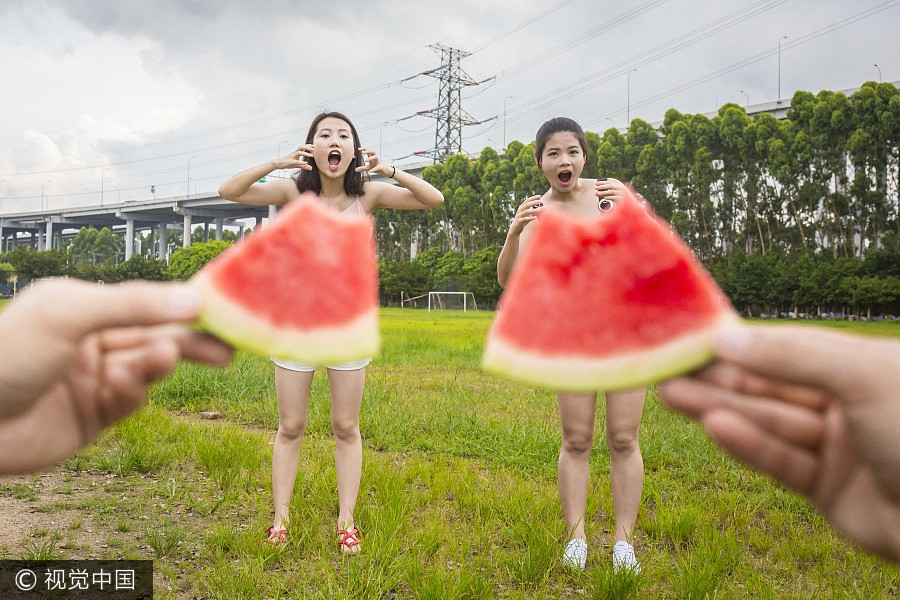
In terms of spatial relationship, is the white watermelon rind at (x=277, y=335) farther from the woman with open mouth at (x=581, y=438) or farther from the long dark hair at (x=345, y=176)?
the long dark hair at (x=345, y=176)

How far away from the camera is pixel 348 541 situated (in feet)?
12.5

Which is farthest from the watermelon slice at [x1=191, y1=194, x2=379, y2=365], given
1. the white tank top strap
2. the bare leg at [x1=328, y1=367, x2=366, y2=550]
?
the bare leg at [x1=328, y1=367, x2=366, y2=550]

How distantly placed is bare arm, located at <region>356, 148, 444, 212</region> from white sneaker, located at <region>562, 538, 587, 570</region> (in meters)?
2.14

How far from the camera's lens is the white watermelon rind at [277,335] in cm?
115

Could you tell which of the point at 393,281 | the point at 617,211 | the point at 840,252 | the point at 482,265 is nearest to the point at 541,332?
the point at 617,211

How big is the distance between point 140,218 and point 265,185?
237 feet

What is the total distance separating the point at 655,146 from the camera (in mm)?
29625

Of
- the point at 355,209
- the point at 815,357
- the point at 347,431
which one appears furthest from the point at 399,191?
the point at 815,357

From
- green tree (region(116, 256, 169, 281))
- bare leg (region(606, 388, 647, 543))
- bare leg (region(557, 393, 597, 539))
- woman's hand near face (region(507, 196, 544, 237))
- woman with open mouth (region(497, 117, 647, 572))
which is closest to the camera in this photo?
woman's hand near face (region(507, 196, 544, 237))

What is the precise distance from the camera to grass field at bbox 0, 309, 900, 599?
347 cm

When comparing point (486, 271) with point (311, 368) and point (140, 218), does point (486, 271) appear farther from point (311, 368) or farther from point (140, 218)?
point (140, 218)

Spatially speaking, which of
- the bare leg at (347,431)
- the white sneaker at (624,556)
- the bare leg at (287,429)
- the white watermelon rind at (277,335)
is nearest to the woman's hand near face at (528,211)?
the white watermelon rind at (277,335)

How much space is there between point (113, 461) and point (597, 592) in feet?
14.2

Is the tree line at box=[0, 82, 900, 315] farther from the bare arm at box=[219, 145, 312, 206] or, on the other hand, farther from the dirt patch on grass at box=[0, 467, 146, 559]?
the bare arm at box=[219, 145, 312, 206]
